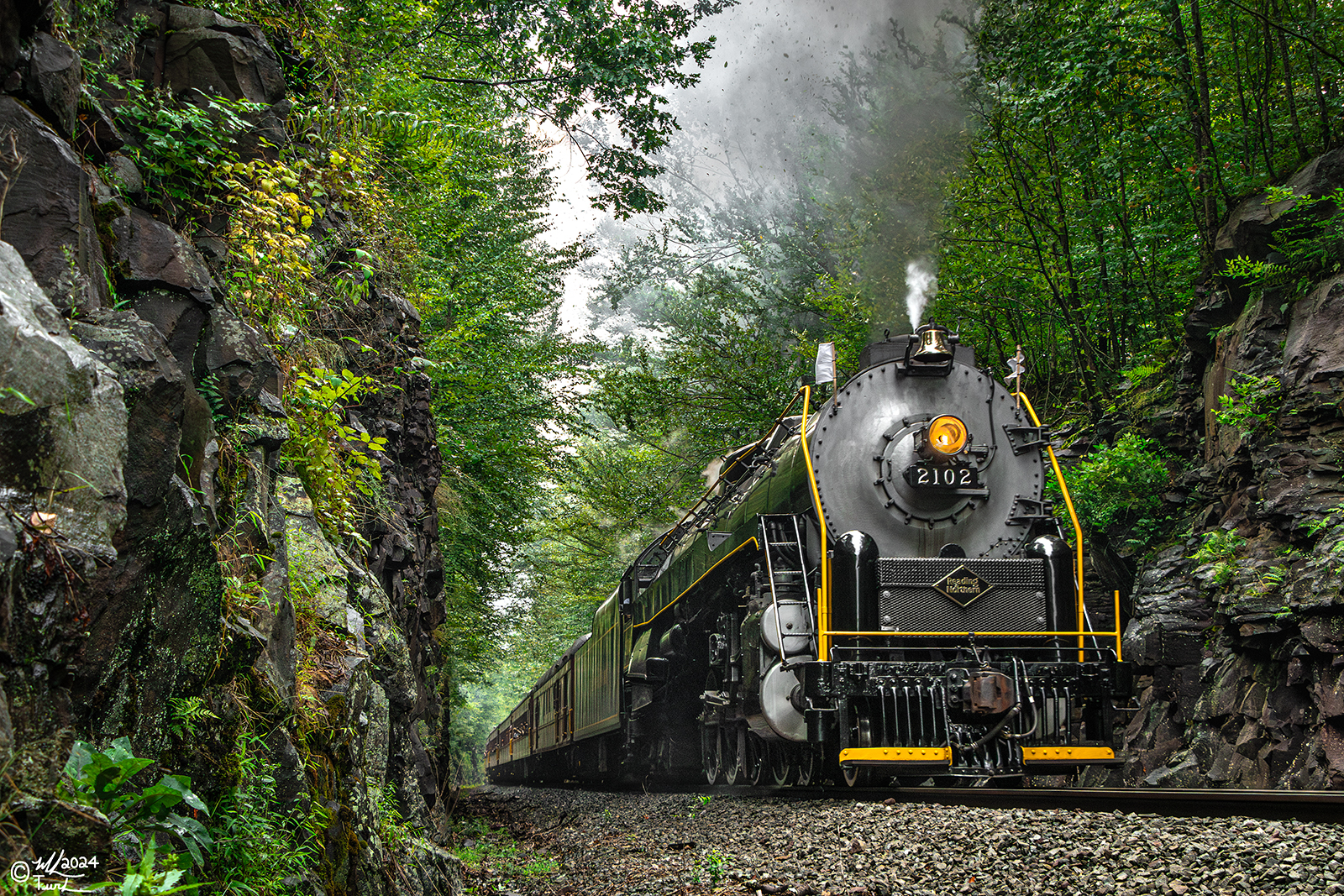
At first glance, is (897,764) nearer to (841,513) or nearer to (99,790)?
(841,513)

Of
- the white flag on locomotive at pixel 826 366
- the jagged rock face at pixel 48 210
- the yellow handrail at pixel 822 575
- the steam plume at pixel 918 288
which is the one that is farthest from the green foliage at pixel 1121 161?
the jagged rock face at pixel 48 210

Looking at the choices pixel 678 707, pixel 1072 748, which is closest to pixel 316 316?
pixel 1072 748

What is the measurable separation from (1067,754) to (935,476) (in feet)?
7.87

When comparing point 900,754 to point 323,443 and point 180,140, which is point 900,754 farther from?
point 180,140

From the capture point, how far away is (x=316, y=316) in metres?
6.27

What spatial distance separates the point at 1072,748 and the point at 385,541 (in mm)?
5485

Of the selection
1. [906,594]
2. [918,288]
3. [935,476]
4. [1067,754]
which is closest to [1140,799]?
[1067,754]

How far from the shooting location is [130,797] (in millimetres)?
2402

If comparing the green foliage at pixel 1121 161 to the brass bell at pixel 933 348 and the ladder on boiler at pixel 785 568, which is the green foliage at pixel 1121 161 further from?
the ladder on boiler at pixel 785 568

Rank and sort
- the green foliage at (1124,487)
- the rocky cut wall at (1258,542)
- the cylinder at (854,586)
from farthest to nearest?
the green foliage at (1124,487) → the rocky cut wall at (1258,542) → the cylinder at (854,586)

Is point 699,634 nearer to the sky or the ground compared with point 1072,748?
nearer to the sky

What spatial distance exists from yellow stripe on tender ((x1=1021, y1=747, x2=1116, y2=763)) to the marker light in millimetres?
2495

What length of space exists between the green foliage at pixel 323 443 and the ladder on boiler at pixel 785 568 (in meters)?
3.67

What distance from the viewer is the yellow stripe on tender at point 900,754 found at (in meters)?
6.69
